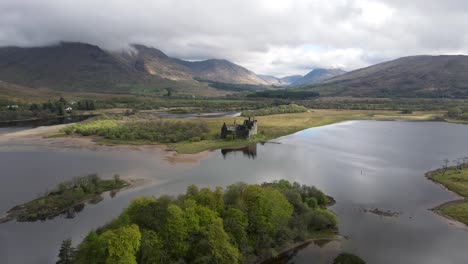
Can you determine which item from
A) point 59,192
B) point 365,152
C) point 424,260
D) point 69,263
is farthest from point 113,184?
point 365,152

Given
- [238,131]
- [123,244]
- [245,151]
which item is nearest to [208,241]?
[123,244]

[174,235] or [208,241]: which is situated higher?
[174,235]

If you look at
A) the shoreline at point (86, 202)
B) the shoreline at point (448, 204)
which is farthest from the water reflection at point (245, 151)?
the shoreline at point (448, 204)

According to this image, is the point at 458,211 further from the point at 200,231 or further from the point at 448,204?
the point at 200,231

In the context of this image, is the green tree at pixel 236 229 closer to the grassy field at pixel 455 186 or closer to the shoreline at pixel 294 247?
the shoreline at pixel 294 247

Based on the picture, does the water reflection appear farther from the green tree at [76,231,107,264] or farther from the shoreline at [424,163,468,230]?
the green tree at [76,231,107,264]

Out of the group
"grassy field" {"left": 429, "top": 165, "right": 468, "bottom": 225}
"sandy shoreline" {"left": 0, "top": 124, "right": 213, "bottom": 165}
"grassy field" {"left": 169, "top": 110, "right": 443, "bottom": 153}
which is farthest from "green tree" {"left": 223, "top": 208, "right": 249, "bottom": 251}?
"grassy field" {"left": 169, "top": 110, "right": 443, "bottom": 153}
